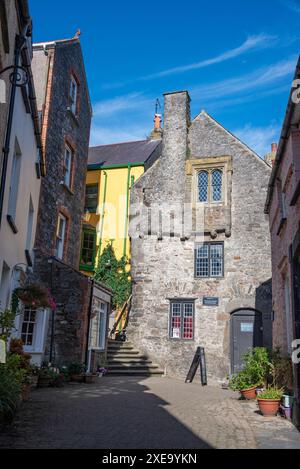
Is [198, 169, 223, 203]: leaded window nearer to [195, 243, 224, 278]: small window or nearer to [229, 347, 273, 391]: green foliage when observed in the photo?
[195, 243, 224, 278]: small window

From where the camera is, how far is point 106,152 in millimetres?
26641

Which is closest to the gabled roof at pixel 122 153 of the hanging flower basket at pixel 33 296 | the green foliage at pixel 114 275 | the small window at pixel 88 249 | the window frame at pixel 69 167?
the small window at pixel 88 249

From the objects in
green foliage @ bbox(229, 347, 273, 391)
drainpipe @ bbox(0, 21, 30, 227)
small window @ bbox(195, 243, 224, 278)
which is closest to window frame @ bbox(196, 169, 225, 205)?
small window @ bbox(195, 243, 224, 278)

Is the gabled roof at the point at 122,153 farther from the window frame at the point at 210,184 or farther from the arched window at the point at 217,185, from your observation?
the arched window at the point at 217,185

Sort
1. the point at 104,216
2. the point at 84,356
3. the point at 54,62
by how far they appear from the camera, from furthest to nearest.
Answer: the point at 104,216 → the point at 54,62 → the point at 84,356

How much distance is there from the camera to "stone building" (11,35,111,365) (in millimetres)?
14328

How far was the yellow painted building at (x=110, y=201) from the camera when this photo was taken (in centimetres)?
2228

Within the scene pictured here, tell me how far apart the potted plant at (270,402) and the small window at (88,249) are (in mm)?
13924

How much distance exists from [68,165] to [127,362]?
26.7ft

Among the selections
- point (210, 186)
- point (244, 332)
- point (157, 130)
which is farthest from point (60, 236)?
point (157, 130)

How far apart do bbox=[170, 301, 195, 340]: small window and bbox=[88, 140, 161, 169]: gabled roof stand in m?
8.17

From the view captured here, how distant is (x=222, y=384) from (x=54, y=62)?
13.4 m
